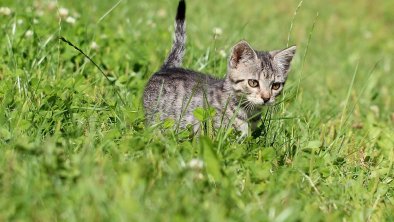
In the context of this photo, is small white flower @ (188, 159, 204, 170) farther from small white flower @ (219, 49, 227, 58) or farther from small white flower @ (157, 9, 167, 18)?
small white flower @ (157, 9, 167, 18)

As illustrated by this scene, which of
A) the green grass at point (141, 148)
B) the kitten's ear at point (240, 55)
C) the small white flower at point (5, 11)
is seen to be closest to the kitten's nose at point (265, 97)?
the green grass at point (141, 148)

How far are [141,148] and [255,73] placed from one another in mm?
1852

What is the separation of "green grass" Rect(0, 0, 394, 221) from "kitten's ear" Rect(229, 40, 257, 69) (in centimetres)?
49

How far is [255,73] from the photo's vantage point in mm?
6082

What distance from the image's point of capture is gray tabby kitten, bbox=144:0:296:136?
5945 mm

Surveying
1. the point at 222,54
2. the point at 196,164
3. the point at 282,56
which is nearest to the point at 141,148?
the point at 196,164

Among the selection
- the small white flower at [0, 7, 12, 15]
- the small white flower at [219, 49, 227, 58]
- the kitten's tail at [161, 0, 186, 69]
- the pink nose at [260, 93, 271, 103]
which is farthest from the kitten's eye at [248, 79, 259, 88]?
the small white flower at [0, 7, 12, 15]

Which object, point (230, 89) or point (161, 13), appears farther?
point (161, 13)

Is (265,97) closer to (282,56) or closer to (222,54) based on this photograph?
(282,56)

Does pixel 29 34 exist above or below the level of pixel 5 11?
below

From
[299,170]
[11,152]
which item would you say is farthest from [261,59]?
[11,152]

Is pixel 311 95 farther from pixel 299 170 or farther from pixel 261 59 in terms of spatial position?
pixel 299 170

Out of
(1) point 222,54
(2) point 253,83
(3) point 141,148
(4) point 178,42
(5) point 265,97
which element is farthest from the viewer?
(1) point 222,54

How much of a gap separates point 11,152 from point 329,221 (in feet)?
6.58
